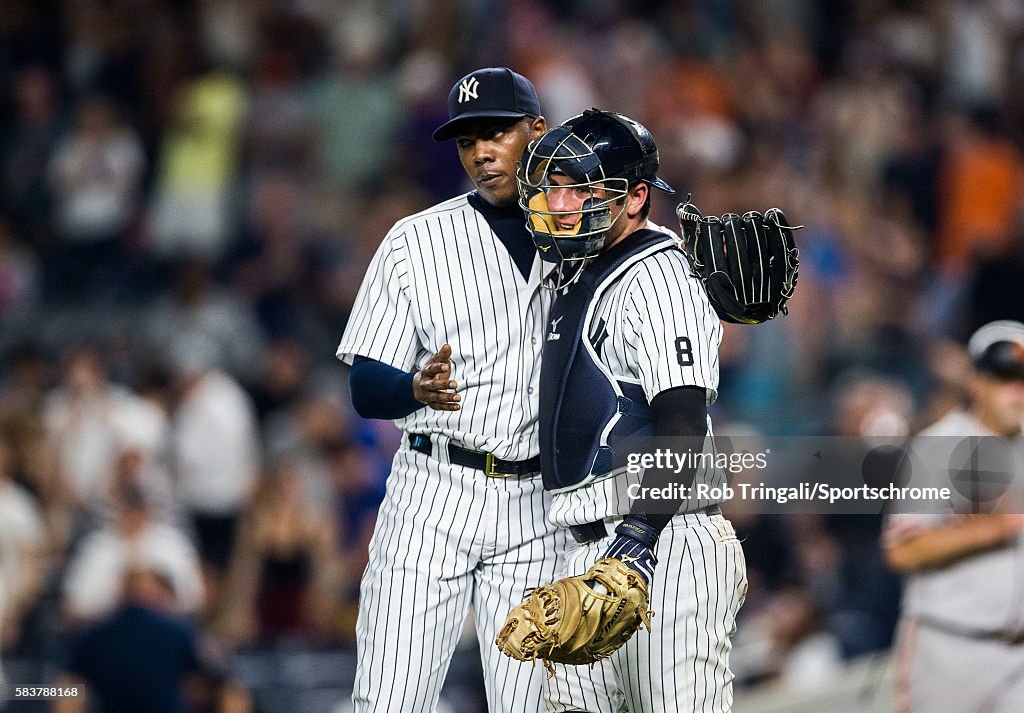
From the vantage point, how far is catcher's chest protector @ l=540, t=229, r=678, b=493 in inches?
149

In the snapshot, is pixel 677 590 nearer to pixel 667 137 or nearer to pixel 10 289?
pixel 667 137

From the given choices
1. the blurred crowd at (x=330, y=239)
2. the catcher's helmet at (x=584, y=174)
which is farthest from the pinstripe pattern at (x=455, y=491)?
the blurred crowd at (x=330, y=239)

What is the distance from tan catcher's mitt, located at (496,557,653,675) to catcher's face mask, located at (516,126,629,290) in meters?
0.76

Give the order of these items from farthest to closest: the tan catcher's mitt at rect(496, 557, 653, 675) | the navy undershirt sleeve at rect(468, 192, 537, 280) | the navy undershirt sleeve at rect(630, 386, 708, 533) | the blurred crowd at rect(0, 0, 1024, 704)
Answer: the blurred crowd at rect(0, 0, 1024, 704) → the navy undershirt sleeve at rect(468, 192, 537, 280) → the navy undershirt sleeve at rect(630, 386, 708, 533) → the tan catcher's mitt at rect(496, 557, 653, 675)

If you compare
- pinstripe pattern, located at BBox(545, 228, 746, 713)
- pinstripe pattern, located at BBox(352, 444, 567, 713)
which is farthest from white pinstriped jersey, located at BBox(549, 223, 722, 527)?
pinstripe pattern, located at BBox(352, 444, 567, 713)

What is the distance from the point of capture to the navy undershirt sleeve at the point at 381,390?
3953mm

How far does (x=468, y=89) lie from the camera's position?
4.13 m

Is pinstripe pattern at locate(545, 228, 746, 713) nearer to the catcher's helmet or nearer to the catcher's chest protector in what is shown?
the catcher's chest protector

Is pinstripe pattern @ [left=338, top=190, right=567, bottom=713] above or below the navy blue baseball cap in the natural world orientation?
below

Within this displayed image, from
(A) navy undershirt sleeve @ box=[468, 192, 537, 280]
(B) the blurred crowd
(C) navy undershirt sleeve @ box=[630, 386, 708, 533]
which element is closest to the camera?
(C) navy undershirt sleeve @ box=[630, 386, 708, 533]

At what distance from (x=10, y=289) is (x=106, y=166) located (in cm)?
99

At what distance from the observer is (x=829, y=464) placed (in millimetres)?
4473

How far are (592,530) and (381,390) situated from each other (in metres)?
0.63

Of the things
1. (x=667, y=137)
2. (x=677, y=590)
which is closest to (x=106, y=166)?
(x=667, y=137)
